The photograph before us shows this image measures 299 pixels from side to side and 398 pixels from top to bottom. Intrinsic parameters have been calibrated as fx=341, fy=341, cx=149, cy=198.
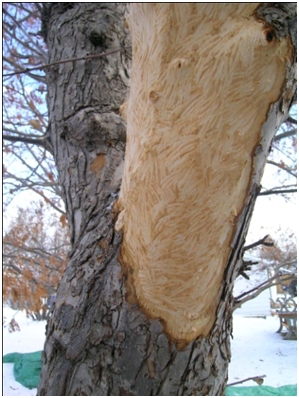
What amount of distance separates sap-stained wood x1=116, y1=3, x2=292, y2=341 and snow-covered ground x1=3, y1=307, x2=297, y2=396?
3152 millimetres

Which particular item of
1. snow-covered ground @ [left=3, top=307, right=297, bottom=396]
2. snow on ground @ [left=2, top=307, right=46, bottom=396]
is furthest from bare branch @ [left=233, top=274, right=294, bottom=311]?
snow-covered ground @ [left=3, top=307, right=297, bottom=396]

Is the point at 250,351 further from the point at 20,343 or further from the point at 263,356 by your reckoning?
the point at 20,343

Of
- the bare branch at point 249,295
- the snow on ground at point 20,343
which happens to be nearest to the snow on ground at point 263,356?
the snow on ground at point 20,343

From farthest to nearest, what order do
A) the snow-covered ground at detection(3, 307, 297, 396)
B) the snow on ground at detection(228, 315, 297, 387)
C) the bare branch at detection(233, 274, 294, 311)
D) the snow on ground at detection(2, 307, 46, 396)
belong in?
1. the snow on ground at detection(228, 315, 297, 387)
2. the snow-covered ground at detection(3, 307, 297, 396)
3. the snow on ground at detection(2, 307, 46, 396)
4. the bare branch at detection(233, 274, 294, 311)

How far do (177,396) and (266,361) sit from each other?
4587mm

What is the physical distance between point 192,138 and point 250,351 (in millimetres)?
5339

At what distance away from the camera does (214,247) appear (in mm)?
524

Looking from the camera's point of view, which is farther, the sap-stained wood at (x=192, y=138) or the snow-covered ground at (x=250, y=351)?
the snow-covered ground at (x=250, y=351)

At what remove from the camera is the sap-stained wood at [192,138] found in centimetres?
47

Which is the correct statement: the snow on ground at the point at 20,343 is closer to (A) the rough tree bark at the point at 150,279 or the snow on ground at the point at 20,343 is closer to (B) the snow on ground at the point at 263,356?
(B) the snow on ground at the point at 263,356

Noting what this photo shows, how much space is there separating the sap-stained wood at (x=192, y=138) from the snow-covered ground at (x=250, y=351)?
10.3 ft

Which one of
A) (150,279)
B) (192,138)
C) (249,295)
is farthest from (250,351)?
(192,138)

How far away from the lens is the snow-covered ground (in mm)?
3696

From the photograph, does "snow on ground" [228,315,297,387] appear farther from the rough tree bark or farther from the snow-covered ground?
the rough tree bark
